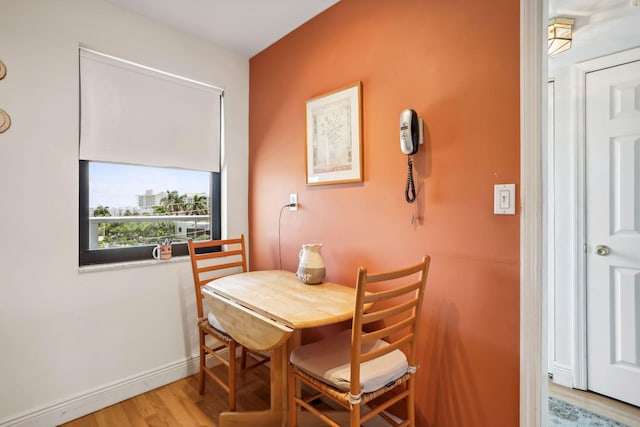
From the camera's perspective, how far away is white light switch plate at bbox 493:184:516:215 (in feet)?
4.11

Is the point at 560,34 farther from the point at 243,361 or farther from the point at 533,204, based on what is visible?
the point at 243,361

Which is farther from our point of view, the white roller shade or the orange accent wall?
the white roller shade

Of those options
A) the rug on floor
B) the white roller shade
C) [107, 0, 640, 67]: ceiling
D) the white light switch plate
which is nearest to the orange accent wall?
the white light switch plate

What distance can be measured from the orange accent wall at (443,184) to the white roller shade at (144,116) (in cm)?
95

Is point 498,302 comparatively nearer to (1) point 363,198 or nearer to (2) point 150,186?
(1) point 363,198

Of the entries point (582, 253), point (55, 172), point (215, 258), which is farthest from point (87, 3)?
point (582, 253)

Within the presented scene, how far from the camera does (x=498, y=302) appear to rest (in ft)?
4.27

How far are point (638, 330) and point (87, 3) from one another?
3831mm

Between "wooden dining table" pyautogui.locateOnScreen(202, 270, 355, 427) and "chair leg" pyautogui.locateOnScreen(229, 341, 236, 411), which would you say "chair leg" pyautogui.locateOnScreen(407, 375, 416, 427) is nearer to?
"wooden dining table" pyautogui.locateOnScreen(202, 270, 355, 427)

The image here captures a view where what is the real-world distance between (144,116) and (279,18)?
3.70 ft

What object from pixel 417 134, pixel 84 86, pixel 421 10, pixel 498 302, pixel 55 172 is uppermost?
pixel 421 10

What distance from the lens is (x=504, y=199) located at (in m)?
1.27

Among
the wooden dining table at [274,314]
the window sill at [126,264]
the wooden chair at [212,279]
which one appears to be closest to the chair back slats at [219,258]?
the wooden chair at [212,279]

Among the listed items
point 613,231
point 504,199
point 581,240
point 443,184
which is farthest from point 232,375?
point 613,231
